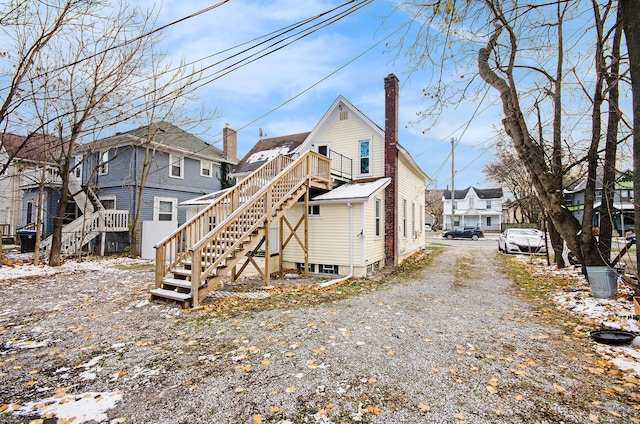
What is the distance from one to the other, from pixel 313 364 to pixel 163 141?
56.8ft

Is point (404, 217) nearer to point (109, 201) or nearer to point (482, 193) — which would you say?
point (109, 201)

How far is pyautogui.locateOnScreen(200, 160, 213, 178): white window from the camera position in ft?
66.4

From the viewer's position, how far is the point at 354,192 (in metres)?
11.2

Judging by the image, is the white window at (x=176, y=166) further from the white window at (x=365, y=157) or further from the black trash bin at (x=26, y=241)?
the white window at (x=365, y=157)

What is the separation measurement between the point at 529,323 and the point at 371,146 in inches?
355

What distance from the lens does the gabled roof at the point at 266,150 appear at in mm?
18188

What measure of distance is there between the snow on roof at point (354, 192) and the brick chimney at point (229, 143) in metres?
12.0

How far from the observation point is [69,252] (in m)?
14.3

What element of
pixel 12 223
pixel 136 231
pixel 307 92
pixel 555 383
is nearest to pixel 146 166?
pixel 136 231

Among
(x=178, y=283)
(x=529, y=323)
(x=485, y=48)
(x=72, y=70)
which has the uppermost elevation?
(x=72, y=70)

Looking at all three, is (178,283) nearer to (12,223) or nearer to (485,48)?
(485,48)

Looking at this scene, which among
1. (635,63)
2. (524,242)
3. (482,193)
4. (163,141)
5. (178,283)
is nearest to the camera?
(635,63)

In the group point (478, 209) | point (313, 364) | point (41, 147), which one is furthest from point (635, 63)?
point (478, 209)

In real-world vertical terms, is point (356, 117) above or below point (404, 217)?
above
